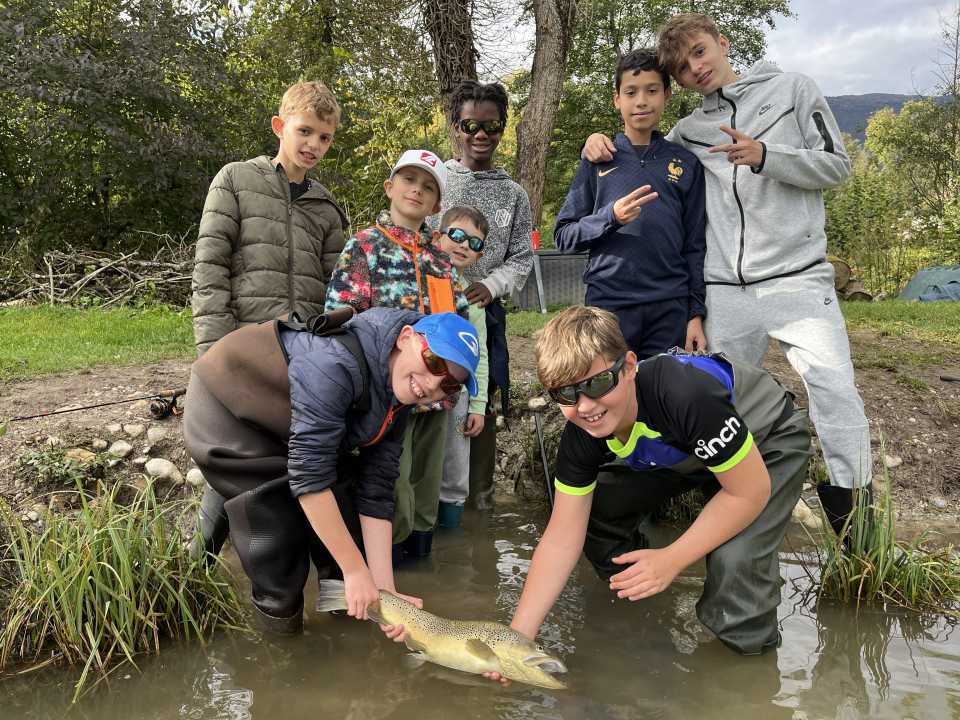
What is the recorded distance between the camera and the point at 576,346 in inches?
106

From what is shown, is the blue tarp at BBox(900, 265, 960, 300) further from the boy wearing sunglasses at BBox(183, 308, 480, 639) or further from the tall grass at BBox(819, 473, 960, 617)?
the boy wearing sunglasses at BBox(183, 308, 480, 639)

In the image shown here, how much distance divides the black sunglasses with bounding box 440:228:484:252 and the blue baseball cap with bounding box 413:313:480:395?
124cm

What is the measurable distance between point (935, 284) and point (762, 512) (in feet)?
36.6

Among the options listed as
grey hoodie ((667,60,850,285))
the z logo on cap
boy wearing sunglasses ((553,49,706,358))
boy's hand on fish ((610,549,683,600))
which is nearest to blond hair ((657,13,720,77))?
boy wearing sunglasses ((553,49,706,358))

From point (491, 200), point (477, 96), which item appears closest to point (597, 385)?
point (491, 200)

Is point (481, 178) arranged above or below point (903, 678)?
above

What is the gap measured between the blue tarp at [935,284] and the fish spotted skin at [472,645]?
38.3 feet

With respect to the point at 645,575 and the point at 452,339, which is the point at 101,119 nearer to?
the point at 452,339

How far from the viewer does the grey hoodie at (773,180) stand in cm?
349

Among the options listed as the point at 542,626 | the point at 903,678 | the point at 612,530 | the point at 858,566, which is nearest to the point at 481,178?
the point at 612,530

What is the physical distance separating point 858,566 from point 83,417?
4389 mm

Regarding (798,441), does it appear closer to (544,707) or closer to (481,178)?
(544,707)

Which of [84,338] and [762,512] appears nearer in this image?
[762,512]

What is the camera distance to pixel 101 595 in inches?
118
